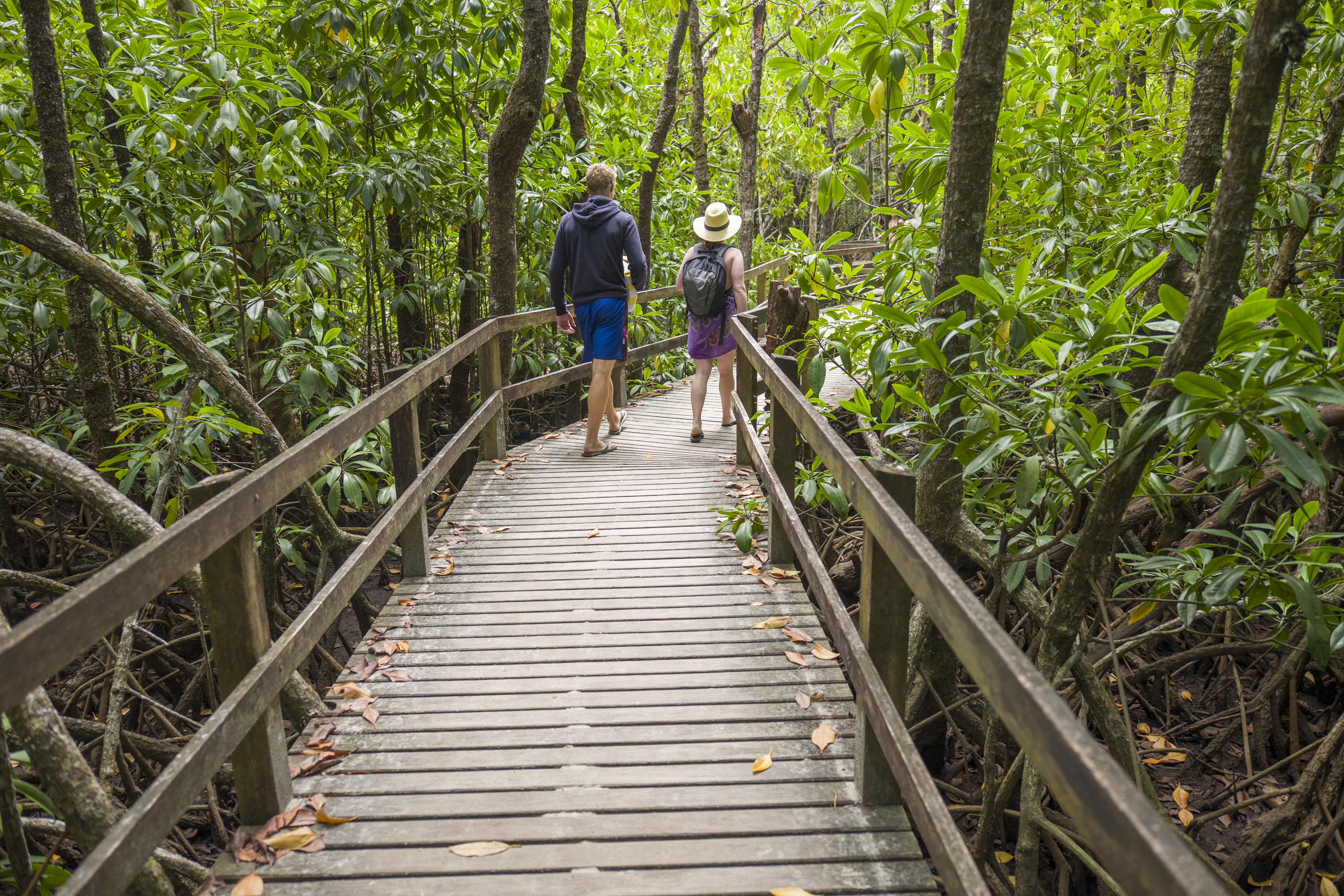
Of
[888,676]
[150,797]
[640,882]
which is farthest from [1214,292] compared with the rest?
[150,797]

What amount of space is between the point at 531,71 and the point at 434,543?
3.70 m

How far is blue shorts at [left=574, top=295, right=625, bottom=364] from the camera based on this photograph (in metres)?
6.52

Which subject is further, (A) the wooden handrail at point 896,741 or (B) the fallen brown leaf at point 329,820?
(B) the fallen brown leaf at point 329,820

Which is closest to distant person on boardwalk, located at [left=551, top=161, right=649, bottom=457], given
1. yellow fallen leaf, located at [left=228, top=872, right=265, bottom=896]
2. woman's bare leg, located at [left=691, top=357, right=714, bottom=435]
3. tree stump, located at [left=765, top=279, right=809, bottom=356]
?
woman's bare leg, located at [left=691, top=357, right=714, bottom=435]

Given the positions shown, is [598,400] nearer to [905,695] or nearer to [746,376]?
[746,376]

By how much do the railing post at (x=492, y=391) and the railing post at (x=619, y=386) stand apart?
196cm

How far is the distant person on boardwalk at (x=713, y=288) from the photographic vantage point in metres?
6.75

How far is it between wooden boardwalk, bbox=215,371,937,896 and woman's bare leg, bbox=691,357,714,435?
2.60 meters

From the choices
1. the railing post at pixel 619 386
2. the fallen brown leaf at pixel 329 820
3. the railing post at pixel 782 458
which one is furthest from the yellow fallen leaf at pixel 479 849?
the railing post at pixel 619 386

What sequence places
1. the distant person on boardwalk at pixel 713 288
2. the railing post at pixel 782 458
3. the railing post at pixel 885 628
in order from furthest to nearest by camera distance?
the distant person on boardwalk at pixel 713 288 < the railing post at pixel 782 458 < the railing post at pixel 885 628

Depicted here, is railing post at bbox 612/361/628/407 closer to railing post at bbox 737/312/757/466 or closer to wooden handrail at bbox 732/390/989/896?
railing post at bbox 737/312/757/466

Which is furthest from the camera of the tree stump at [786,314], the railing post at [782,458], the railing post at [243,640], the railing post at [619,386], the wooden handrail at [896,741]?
the railing post at [619,386]

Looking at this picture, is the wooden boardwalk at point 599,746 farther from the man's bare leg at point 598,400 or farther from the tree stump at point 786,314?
the tree stump at point 786,314

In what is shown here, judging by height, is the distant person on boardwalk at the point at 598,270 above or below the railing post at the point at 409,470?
above
